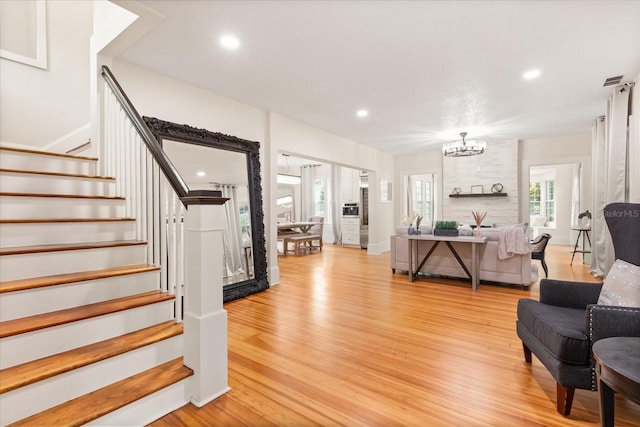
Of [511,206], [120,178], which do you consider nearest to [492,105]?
[511,206]

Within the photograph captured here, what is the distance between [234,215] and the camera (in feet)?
13.4

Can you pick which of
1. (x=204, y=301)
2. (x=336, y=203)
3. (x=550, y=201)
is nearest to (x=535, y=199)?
(x=550, y=201)

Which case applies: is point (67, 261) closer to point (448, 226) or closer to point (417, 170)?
point (448, 226)

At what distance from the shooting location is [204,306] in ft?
5.85

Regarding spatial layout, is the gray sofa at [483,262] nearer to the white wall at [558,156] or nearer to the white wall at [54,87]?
the white wall at [558,156]

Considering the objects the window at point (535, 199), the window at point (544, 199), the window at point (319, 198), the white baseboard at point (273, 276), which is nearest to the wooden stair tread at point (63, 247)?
the white baseboard at point (273, 276)

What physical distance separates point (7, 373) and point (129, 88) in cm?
277

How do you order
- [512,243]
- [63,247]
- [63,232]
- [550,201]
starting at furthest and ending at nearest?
[550,201], [512,243], [63,232], [63,247]

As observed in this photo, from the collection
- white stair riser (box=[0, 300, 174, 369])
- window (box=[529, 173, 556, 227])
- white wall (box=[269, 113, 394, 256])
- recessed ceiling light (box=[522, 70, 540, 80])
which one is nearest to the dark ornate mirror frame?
white wall (box=[269, 113, 394, 256])

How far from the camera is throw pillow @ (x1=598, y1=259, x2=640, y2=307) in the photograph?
1.68 meters

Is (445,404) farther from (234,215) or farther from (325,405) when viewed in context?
(234,215)

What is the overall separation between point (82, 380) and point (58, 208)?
141 cm

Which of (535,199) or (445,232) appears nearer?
(445,232)

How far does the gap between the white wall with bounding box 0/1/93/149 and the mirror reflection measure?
1.01m
